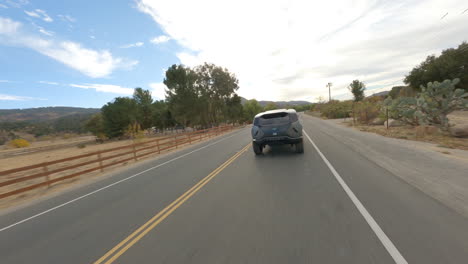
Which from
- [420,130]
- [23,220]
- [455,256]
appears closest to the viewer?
[455,256]

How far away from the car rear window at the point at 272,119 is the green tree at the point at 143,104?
64601mm

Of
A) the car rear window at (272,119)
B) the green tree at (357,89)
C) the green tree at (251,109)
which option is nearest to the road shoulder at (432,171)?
the car rear window at (272,119)

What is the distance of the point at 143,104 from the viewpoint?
231ft

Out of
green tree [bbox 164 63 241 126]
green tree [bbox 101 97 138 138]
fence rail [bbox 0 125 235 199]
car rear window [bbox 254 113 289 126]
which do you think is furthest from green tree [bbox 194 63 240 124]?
car rear window [bbox 254 113 289 126]

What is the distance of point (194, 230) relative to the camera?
351 centimetres

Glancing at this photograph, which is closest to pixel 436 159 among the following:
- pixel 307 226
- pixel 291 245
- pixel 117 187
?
pixel 307 226

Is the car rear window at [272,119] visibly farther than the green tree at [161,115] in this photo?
No

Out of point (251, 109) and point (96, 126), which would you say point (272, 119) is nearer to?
point (96, 126)

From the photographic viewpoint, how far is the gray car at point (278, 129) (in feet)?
28.3

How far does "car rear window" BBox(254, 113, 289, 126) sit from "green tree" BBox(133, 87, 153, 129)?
64.6m

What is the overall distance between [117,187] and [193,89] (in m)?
35.1

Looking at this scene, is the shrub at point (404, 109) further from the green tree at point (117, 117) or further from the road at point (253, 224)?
the green tree at point (117, 117)

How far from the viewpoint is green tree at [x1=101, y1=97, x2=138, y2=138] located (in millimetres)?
60719

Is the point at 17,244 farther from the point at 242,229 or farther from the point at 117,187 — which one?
the point at 242,229
